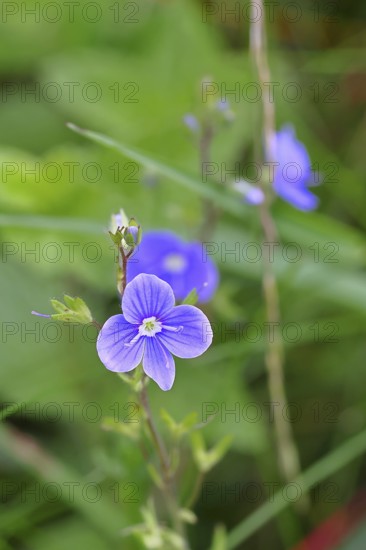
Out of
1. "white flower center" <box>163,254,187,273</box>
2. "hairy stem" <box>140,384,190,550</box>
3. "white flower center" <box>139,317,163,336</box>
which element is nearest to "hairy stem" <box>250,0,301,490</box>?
"white flower center" <box>163,254,187,273</box>

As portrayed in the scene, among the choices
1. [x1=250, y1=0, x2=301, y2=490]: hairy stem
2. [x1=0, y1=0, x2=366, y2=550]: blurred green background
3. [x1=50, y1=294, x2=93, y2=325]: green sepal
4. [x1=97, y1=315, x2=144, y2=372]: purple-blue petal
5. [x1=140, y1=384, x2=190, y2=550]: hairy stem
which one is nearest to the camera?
[x1=97, y1=315, x2=144, y2=372]: purple-blue petal

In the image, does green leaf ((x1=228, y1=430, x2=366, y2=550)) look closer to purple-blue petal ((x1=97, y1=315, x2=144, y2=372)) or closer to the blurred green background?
the blurred green background

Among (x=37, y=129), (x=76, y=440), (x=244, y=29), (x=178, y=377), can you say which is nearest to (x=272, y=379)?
(x=178, y=377)

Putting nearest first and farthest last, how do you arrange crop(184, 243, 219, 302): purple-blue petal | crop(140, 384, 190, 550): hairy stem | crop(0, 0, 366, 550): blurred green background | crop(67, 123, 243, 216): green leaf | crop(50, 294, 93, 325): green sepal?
crop(50, 294, 93, 325): green sepal < crop(140, 384, 190, 550): hairy stem < crop(67, 123, 243, 216): green leaf < crop(184, 243, 219, 302): purple-blue petal < crop(0, 0, 366, 550): blurred green background

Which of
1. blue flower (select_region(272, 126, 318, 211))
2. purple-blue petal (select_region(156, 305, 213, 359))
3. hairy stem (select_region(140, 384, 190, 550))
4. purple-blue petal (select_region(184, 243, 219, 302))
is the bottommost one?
hairy stem (select_region(140, 384, 190, 550))

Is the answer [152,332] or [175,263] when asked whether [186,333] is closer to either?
[152,332]

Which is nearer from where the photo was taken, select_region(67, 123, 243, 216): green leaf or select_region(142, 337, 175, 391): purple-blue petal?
select_region(142, 337, 175, 391): purple-blue petal

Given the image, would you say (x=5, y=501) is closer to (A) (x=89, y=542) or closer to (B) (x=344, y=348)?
(A) (x=89, y=542)
